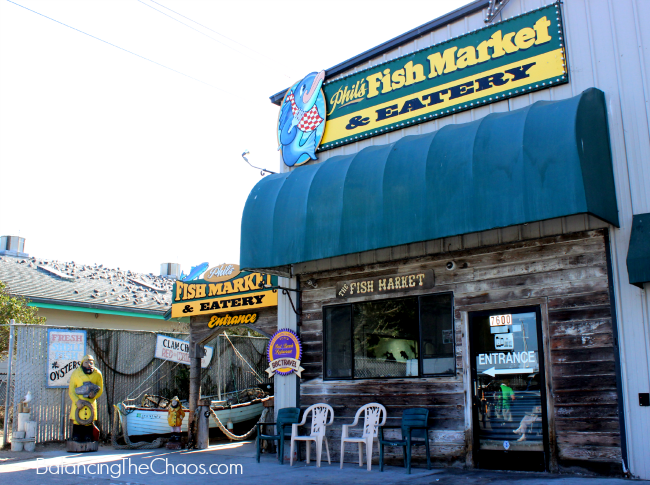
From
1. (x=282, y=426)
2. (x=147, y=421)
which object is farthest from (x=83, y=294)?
(x=282, y=426)

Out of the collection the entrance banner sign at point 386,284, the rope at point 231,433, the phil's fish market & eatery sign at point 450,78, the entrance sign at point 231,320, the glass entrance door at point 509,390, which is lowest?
the rope at point 231,433

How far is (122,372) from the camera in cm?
1574

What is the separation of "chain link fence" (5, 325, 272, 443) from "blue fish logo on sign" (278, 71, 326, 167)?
694cm

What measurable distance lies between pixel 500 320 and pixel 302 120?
18.9 ft

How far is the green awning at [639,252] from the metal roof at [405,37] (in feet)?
14.4

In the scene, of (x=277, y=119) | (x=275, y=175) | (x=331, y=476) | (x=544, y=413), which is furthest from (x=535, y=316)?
(x=277, y=119)

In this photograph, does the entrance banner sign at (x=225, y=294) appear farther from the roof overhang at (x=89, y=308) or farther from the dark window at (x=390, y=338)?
the roof overhang at (x=89, y=308)

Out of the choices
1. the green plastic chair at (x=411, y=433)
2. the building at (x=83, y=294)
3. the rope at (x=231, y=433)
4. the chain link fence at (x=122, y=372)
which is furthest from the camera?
the building at (x=83, y=294)

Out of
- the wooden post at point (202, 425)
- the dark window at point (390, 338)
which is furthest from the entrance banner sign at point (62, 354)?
the dark window at point (390, 338)

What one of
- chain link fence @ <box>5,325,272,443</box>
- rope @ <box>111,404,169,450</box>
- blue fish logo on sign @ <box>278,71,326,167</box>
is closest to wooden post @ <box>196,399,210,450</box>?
rope @ <box>111,404,169,450</box>

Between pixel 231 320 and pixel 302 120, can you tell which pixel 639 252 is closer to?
pixel 302 120

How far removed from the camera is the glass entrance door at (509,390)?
8.51 metres

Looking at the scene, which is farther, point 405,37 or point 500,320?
point 405,37

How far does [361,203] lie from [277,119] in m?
4.14
